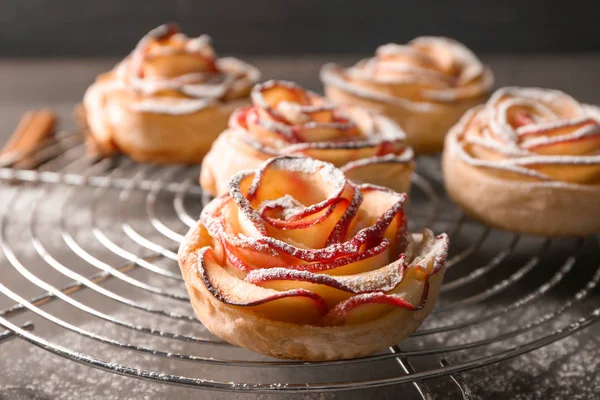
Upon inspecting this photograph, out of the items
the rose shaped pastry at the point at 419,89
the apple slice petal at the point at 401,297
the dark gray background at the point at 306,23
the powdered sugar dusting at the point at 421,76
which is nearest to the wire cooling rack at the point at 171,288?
the apple slice petal at the point at 401,297

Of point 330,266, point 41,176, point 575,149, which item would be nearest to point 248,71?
point 41,176

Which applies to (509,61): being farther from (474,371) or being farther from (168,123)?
(474,371)

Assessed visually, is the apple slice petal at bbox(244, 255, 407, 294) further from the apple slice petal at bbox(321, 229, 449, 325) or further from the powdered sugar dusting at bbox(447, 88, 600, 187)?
the powdered sugar dusting at bbox(447, 88, 600, 187)

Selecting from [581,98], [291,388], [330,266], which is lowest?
[581,98]

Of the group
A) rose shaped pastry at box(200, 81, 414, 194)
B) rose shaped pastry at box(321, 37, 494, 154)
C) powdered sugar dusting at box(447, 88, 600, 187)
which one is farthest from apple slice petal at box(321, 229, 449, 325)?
rose shaped pastry at box(321, 37, 494, 154)

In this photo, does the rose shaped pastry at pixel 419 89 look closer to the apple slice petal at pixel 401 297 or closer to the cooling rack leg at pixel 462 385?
the apple slice petal at pixel 401 297

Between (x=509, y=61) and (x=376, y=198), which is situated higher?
(x=376, y=198)

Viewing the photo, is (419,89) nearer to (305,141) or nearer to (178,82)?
(305,141)
